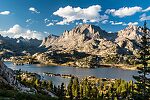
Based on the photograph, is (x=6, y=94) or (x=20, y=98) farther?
(x=6, y=94)

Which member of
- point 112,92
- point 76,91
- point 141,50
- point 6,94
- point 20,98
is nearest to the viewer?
point 20,98

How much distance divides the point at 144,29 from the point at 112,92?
384 ft

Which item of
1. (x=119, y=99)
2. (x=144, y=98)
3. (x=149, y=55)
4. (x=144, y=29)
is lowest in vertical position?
(x=119, y=99)

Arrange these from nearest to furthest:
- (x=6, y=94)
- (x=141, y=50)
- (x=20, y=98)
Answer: (x=20, y=98), (x=6, y=94), (x=141, y=50)

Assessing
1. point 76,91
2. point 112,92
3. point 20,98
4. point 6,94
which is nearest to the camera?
point 20,98

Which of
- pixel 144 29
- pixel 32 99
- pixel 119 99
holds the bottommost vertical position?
pixel 119 99

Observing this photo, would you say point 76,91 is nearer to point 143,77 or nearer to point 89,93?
point 89,93

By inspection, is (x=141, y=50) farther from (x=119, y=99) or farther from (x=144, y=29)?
(x=119, y=99)

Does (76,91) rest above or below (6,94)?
below

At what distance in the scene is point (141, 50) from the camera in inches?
2090

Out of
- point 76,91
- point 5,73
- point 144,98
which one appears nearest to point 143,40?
point 144,98

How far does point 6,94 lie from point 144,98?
3413cm

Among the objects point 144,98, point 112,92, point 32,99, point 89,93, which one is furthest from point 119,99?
point 32,99

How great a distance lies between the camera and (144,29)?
2144 inches
